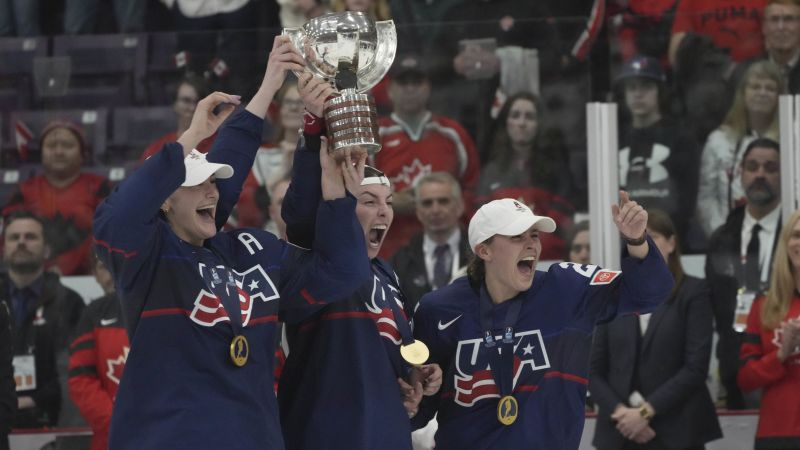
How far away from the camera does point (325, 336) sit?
405 centimetres

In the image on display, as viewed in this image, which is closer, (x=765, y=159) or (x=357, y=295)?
(x=357, y=295)

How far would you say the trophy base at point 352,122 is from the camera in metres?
3.73

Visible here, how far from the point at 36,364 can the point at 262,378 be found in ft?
9.41

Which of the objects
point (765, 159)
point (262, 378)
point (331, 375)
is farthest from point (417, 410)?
point (765, 159)

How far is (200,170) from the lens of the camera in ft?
12.4

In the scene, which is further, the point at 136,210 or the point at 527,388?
the point at 527,388

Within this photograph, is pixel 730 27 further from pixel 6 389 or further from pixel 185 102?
pixel 6 389

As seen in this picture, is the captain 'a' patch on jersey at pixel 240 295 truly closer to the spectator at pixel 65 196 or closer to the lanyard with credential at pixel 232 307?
the lanyard with credential at pixel 232 307

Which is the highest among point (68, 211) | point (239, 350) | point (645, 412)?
point (68, 211)

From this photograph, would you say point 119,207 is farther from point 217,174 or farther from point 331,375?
point 331,375

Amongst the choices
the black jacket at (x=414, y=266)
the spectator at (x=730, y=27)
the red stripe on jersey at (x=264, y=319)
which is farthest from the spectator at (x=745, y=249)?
the red stripe on jersey at (x=264, y=319)

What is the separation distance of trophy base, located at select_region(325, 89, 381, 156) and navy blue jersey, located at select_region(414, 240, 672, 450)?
0.88m

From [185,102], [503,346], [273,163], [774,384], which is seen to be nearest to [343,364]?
[503,346]

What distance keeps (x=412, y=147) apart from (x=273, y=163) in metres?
0.63
